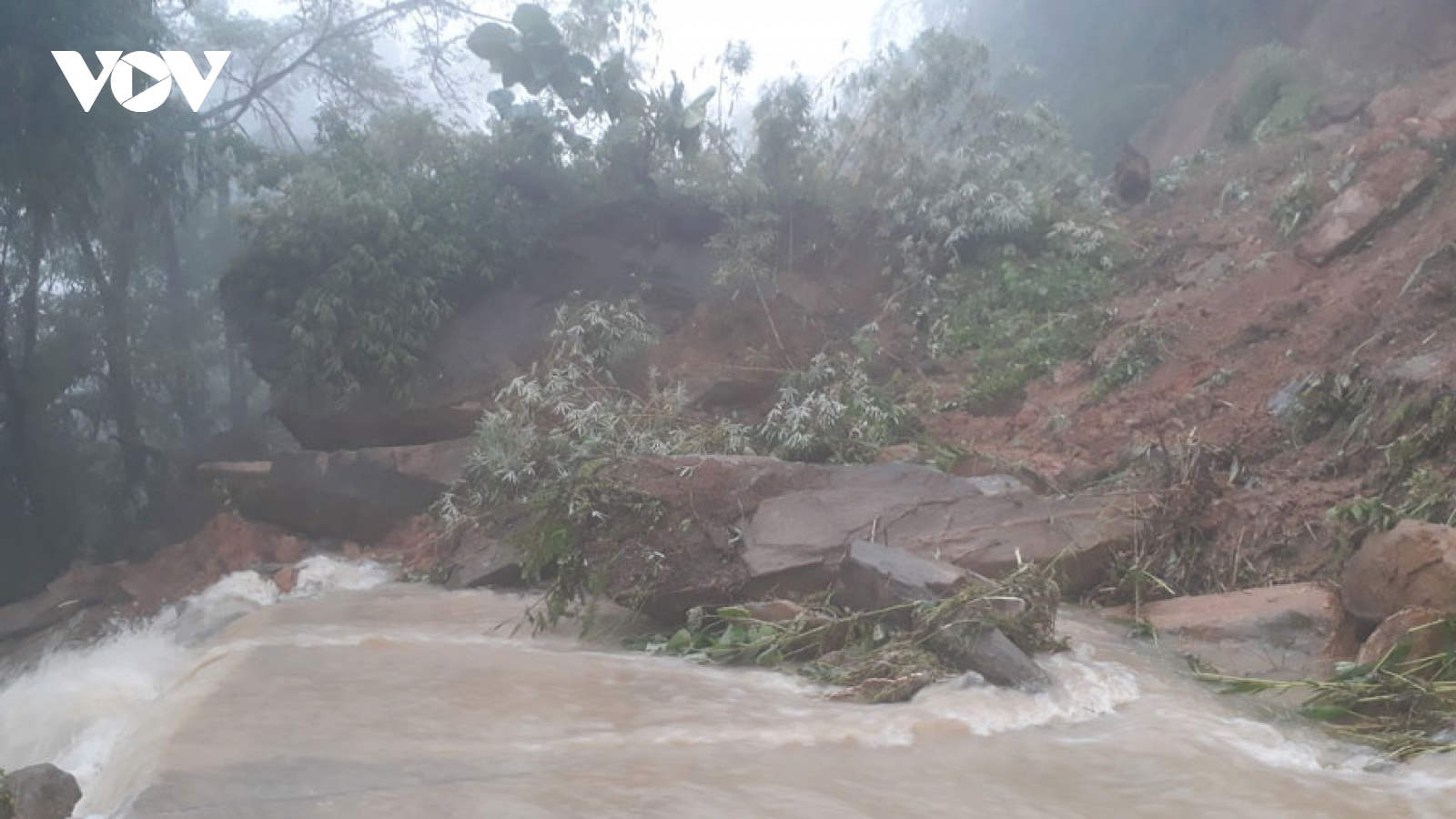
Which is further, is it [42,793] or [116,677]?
[116,677]

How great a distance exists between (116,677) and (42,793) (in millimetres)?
4365

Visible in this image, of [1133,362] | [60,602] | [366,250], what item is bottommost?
[60,602]

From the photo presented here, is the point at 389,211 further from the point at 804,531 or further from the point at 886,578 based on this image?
the point at 886,578

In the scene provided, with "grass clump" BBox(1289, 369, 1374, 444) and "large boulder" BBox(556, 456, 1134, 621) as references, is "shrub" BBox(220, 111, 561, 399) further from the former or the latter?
"grass clump" BBox(1289, 369, 1374, 444)

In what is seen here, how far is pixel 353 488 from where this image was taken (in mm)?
10789

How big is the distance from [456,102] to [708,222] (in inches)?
218

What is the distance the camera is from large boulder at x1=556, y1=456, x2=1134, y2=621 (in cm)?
620


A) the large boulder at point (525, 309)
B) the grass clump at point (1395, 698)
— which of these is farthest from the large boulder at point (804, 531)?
the large boulder at point (525, 309)

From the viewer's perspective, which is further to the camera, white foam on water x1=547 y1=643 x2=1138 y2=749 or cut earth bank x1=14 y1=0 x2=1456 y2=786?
cut earth bank x1=14 y1=0 x2=1456 y2=786

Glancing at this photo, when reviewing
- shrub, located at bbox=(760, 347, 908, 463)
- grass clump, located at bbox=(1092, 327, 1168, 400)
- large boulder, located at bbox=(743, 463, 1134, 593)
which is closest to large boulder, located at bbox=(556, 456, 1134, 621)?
large boulder, located at bbox=(743, 463, 1134, 593)

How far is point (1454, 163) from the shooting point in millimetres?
9438

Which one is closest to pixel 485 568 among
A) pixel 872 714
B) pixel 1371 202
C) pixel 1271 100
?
pixel 872 714

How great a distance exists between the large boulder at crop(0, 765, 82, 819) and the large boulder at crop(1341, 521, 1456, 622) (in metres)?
4.97

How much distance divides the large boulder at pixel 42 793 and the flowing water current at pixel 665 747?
0.06m
